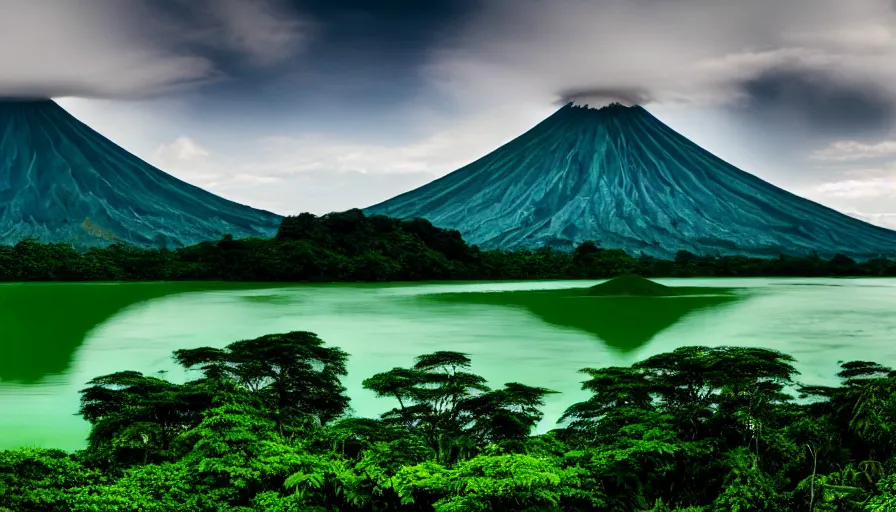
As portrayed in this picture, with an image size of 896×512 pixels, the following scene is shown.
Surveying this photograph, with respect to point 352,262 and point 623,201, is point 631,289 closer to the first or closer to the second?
point 352,262

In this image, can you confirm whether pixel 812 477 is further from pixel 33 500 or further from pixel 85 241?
pixel 85 241

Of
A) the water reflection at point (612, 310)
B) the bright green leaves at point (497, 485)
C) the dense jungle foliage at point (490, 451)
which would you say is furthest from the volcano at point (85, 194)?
the bright green leaves at point (497, 485)

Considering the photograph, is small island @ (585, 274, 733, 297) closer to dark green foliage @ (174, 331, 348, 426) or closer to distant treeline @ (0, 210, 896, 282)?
distant treeline @ (0, 210, 896, 282)

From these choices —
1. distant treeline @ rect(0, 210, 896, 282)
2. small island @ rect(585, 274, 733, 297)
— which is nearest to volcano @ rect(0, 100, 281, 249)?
distant treeline @ rect(0, 210, 896, 282)

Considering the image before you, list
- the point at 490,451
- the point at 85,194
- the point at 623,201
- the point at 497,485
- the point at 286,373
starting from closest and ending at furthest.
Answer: the point at 497,485, the point at 490,451, the point at 286,373, the point at 623,201, the point at 85,194

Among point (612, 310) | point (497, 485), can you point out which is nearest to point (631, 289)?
point (612, 310)

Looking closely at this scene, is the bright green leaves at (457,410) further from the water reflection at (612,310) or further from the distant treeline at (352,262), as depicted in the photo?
the distant treeline at (352,262)

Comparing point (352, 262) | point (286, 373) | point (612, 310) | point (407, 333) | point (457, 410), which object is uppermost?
point (352, 262)

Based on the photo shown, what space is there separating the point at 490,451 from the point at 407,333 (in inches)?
508

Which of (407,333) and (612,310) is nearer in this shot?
(407,333)

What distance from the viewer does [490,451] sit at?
5.40m

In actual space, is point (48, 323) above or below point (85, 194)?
below

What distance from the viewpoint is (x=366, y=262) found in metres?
50.9

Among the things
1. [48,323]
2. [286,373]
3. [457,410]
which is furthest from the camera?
[48,323]
